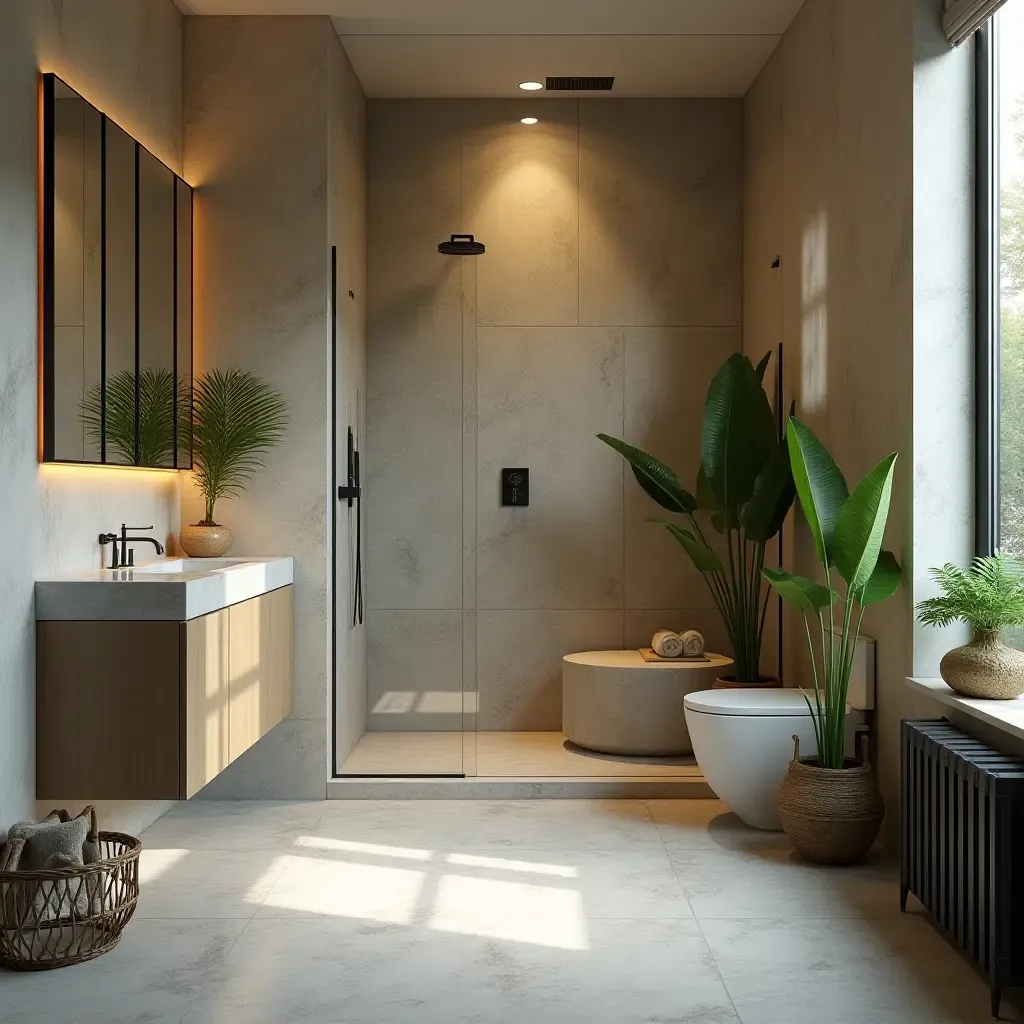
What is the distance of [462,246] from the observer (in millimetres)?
5219

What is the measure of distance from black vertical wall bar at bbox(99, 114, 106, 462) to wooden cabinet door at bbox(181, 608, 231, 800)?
66cm

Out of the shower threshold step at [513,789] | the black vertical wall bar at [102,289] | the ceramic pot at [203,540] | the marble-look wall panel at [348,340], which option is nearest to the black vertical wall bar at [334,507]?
the marble-look wall panel at [348,340]

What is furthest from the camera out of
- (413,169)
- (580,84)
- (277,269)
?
(413,169)

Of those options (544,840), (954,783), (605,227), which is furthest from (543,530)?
(954,783)

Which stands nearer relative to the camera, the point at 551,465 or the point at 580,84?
the point at 580,84

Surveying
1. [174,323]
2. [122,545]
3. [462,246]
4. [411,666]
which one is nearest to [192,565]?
[122,545]

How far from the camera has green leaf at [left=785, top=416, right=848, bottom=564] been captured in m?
3.68

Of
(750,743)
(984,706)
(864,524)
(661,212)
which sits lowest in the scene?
(750,743)

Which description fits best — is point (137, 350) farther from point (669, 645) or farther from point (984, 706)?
point (984, 706)

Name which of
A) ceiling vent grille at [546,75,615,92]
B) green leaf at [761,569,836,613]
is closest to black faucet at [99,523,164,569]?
green leaf at [761,569,836,613]

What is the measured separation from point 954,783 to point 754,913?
A: 73 cm

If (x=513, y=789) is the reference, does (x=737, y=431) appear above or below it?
above

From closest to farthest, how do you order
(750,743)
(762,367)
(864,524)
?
(864,524)
(750,743)
(762,367)

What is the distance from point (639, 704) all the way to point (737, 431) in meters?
1.21
